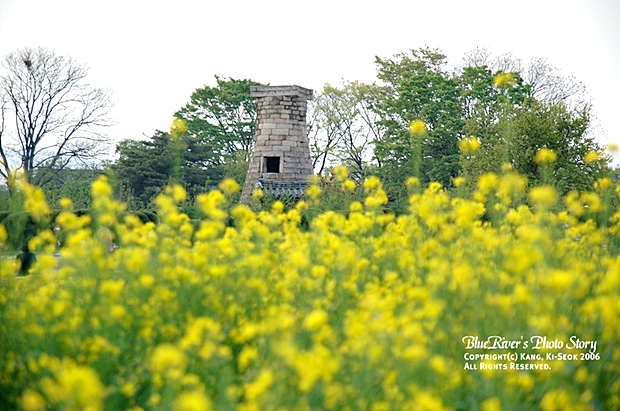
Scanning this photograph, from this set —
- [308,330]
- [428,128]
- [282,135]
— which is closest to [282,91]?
[282,135]

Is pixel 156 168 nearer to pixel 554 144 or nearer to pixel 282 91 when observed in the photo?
pixel 282 91

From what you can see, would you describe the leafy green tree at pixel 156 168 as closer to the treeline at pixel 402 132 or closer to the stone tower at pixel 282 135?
the treeline at pixel 402 132

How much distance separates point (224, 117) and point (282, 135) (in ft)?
47.5

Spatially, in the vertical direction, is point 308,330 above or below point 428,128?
below

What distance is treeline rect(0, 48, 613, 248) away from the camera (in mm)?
21609

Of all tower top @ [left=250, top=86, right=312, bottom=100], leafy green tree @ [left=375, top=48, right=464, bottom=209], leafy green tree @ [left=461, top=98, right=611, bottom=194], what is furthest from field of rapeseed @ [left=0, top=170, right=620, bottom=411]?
leafy green tree @ [left=375, top=48, right=464, bottom=209]

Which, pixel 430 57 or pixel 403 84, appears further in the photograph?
pixel 430 57

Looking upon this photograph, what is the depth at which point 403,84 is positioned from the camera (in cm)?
2944

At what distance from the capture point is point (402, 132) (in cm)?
2920

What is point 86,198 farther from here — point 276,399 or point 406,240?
point 276,399

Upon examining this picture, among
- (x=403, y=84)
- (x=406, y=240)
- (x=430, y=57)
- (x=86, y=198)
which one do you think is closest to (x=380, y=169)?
(x=403, y=84)

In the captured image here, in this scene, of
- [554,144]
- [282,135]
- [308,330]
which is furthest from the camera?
[554,144]

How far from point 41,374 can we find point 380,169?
86.6 ft

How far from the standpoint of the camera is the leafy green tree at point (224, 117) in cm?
3325
